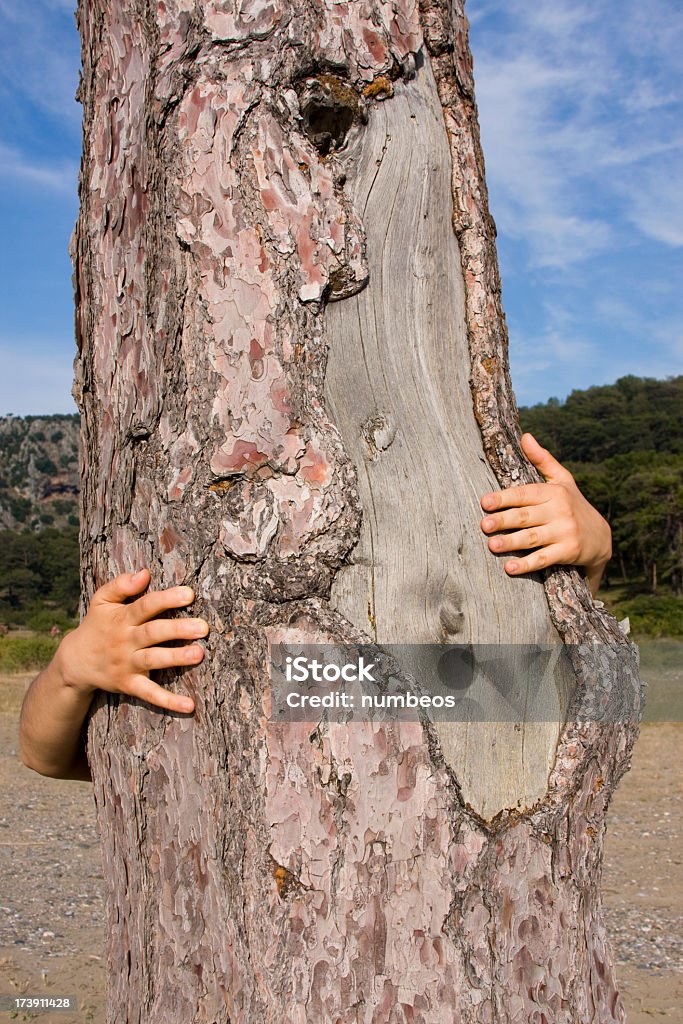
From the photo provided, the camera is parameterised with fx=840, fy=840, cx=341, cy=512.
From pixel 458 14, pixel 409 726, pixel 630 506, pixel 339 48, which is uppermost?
pixel 630 506

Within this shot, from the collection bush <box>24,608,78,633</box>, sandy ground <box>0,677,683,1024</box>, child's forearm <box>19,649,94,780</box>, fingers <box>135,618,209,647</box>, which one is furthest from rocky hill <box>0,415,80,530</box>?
fingers <box>135,618,209,647</box>

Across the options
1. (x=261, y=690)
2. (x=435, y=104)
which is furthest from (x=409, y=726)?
(x=435, y=104)

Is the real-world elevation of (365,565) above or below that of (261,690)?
above

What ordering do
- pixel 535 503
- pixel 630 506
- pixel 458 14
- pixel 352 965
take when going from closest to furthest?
pixel 352 965, pixel 535 503, pixel 458 14, pixel 630 506

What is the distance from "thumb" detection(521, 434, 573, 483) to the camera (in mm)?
1751

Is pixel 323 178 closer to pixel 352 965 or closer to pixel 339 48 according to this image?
pixel 339 48

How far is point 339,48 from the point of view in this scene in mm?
1478

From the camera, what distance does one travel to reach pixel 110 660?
5.20 feet

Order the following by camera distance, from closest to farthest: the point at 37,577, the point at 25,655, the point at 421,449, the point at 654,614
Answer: the point at 421,449 < the point at 25,655 < the point at 654,614 < the point at 37,577

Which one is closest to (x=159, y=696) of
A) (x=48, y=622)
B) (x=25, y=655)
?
(x=25, y=655)

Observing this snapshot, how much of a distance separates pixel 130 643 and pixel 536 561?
2.54 ft

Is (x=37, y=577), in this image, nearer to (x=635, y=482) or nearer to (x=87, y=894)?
(x=635, y=482)

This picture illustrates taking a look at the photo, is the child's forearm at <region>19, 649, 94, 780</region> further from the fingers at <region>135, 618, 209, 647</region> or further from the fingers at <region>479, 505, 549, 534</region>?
the fingers at <region>479, 505, 549, 534</region>

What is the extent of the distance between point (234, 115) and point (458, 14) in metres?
0.63
